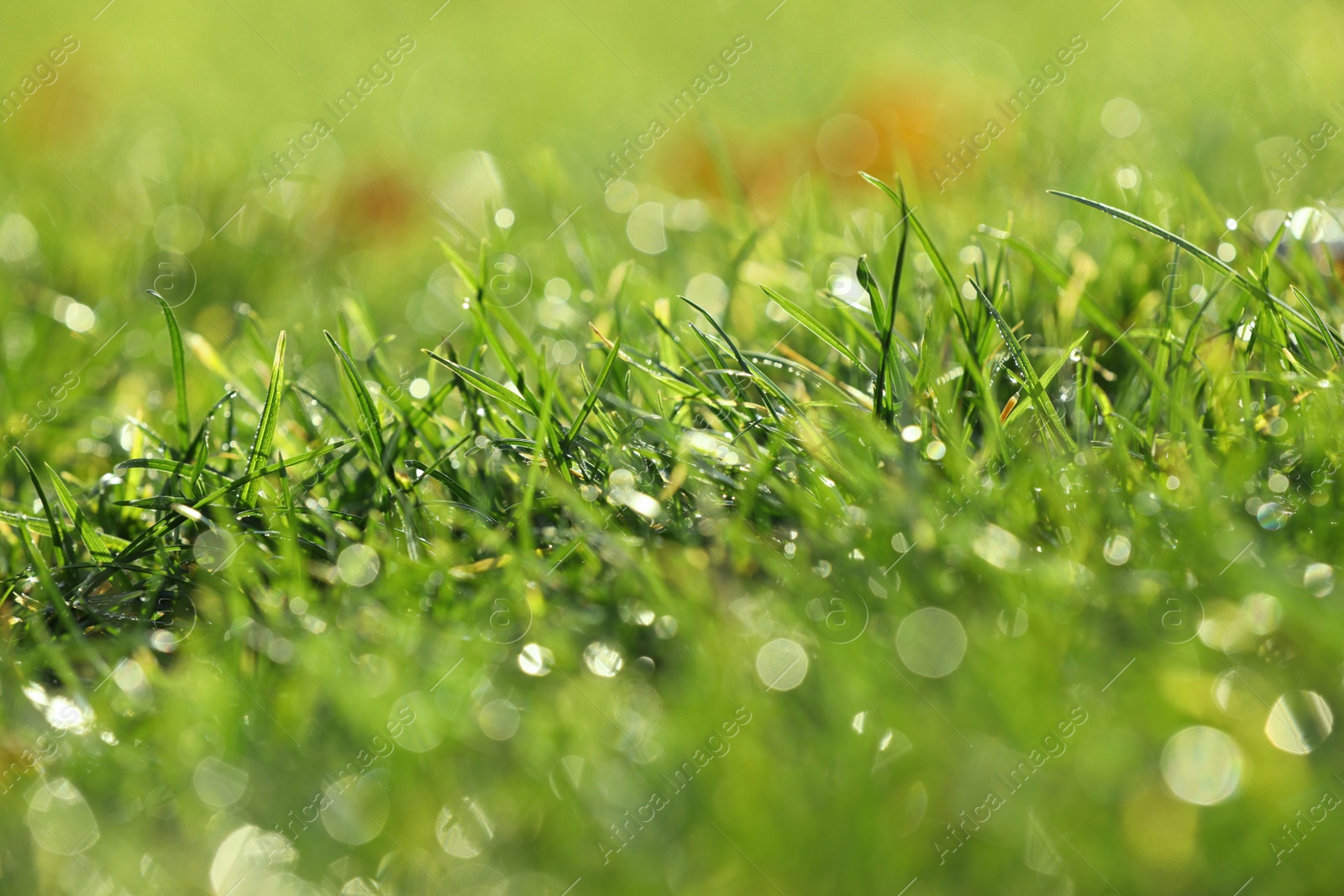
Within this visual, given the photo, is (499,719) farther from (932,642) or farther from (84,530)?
(84,530)

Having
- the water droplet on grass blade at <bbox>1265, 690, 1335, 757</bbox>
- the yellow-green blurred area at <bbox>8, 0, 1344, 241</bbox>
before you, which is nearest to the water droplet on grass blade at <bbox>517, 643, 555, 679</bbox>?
the water droplet on grass blade at <bbox>1265, 690, 1335, 757</bbox>

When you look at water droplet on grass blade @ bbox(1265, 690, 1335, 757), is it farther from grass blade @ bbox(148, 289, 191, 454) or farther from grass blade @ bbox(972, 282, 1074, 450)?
grass blade @ bbox(148, 289, 191, 454)

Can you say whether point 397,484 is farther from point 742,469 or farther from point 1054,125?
point 1054,125

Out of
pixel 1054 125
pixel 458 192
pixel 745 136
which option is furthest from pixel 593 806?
pixel 745 136

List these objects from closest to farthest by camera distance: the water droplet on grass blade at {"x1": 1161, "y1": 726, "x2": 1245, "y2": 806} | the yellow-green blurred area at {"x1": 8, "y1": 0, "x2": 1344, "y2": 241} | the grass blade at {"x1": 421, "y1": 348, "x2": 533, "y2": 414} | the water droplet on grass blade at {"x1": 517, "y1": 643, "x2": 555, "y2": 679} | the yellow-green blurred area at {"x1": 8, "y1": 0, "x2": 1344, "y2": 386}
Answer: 1. the water droplet on grass blade at {"x1": 1161, "y1": 726, "x2": 1245, "y2": 806}
2. the water droplet on grass blade at {"x1": 517, "y1": 643, "x2": 555, "y2": 679}
3. the grass blade at {"x1": 421, "y1": 348, "x2": 533, "y2": 414}
4. the yellow-green blurred area at {"x1": 8, "y1": 0, "x2": 1344, "y2": 386}
5. the yellow-green blurred area at {"x1": 8, "y1": 0, "x2": 1344, "y2": 241}

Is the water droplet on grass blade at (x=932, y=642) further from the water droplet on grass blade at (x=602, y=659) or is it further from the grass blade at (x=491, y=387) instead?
the grass blade at (x=491, y=387)

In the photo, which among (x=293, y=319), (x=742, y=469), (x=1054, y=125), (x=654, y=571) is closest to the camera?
(x=654, y=571)

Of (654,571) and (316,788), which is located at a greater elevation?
(316,788)

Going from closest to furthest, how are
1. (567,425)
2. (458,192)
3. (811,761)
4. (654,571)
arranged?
(811,761) → (654,571) → (567,425) → (458,192)
